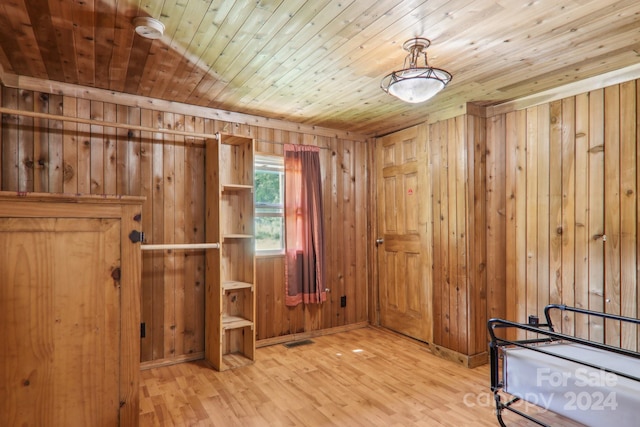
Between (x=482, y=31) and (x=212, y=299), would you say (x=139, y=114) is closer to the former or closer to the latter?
(x=212, y=299)

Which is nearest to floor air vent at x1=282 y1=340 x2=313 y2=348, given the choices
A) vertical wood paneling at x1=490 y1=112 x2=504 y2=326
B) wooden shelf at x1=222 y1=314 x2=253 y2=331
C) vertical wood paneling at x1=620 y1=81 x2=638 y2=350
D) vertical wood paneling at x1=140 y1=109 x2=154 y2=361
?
wooden shelf at x1=222 y1=314 x2=253 y2=331

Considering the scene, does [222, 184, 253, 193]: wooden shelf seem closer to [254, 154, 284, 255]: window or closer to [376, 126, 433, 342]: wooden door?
[254, 154, 284, 255]: window

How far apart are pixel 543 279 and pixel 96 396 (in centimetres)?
324

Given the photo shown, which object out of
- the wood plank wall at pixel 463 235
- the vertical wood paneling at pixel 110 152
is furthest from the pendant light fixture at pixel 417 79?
the vertical wood paneling at pixel 110 152

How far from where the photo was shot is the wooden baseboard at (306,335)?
391 centimetres

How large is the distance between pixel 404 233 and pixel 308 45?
98.5 inches

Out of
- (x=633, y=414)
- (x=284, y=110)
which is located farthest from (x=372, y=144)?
(x=633, y=414)

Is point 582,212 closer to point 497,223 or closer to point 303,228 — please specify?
point 497,223

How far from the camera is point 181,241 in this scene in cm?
346

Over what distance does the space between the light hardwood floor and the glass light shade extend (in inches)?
81.9

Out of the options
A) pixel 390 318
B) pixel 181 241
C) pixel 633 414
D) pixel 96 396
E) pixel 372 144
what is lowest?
pixel 390 318

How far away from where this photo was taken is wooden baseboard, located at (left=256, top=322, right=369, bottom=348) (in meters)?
3.91

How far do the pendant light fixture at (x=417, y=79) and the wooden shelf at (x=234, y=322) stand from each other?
7.71 feet

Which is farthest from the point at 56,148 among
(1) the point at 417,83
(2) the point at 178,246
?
(1) the point at 417,83
